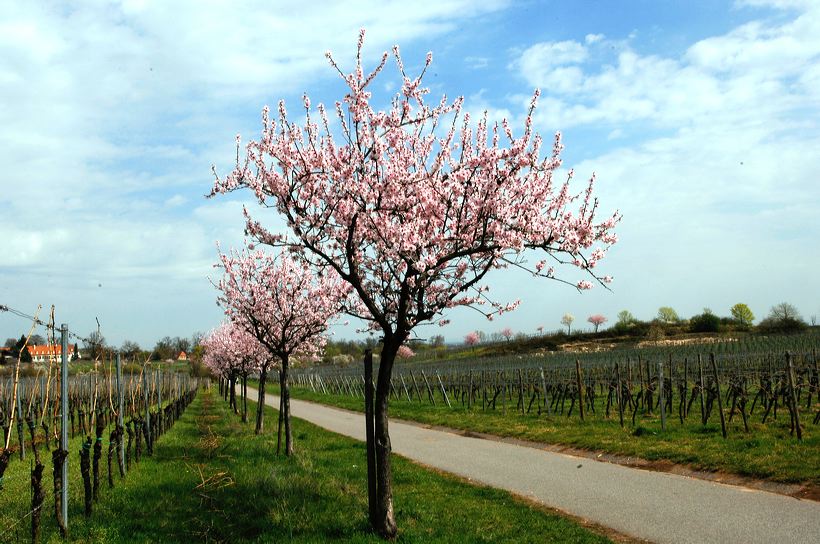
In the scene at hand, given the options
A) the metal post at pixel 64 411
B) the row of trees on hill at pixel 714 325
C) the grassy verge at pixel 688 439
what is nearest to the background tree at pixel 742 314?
the row of trees on hill at pixel 714 325

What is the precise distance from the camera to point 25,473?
46.7 ft

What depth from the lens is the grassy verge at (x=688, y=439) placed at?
37.7ft

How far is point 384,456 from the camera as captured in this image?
8250 mm

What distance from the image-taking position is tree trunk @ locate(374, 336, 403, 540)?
8031mm

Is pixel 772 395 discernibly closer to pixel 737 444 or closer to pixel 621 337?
pixel 737 444

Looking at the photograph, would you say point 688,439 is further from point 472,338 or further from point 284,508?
point 472,338

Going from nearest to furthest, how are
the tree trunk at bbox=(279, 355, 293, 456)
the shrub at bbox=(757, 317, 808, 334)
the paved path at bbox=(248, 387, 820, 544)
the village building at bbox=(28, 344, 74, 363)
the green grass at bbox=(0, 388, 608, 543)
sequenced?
the paved path at bbox=(248, 387, 820, 544) < the green grass at bbox=(0, 388, 608, 543) < the village building at bbox=(28, 344, 74, 363) < the tree trunk at bbox=(279, 355, 293, 456) < the shrub at bbox=(757, 317, 808, 334)

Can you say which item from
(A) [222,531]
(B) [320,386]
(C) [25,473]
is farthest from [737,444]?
(B) [320,386]

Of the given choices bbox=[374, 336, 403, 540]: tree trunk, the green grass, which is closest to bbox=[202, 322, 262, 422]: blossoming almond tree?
the green grass

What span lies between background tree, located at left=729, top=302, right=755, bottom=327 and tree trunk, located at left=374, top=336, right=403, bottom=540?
3252 inches

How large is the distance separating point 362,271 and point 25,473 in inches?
406

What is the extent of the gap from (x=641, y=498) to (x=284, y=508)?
5.54 metres

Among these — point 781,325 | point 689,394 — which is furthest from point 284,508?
point 781,325

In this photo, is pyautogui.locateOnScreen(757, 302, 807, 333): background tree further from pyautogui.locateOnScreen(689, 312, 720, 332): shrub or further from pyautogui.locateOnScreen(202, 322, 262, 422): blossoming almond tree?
pyautogui.locateOnScreen(202, 322, 262, 422): blossoming almond tree
